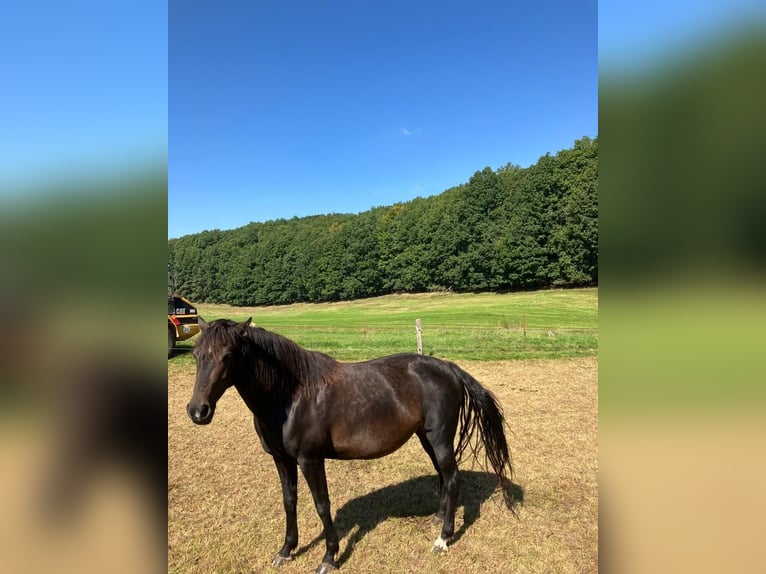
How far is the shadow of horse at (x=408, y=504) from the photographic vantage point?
382 centimetres

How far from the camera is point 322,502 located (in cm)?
323

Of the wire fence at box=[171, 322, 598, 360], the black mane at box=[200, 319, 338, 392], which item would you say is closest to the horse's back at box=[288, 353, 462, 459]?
the black mane at box=[200, 319, 338, 392]

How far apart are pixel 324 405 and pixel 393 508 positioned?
174 centimetres

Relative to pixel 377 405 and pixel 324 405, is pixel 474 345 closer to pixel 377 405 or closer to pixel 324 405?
pixel 377 405

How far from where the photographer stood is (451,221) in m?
44.3

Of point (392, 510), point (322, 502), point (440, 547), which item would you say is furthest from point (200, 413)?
point (392, 510)

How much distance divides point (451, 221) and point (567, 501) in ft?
136

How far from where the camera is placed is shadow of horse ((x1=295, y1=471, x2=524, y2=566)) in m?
3.82

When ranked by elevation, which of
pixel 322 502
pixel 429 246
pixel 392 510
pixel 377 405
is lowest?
pixel 392 510

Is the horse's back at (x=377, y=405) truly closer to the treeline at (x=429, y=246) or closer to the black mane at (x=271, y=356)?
the black mane at (x=271, y=356)

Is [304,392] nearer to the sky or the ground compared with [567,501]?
nearer to the sky
